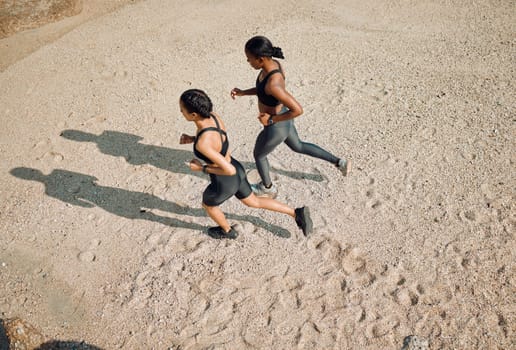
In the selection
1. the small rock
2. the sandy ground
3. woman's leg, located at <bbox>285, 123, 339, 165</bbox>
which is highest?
woman's leg, located at <bbox>285, 123, 339, 165</bbox>

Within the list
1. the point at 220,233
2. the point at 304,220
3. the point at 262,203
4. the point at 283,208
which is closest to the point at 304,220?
the point at 304,220

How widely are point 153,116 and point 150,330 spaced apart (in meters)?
3.99

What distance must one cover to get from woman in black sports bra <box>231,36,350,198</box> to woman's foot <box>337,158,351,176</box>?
0.31 feet

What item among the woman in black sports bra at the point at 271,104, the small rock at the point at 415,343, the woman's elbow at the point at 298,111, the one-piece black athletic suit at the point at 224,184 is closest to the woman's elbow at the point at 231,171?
the one-piece black athletic suit at the point at 224,184

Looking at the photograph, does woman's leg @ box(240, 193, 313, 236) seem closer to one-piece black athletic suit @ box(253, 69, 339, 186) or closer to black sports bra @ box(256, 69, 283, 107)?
one-piece black athletic suit @ box(253, 69, 339, 186)

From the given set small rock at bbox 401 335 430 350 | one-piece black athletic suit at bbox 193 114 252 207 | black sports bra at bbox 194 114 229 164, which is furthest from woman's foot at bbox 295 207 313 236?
small rock at bbox 401 335 430 350

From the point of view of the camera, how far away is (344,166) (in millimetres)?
5453

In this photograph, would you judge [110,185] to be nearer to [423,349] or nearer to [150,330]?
[150,330]

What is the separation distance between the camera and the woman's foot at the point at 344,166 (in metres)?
5.43

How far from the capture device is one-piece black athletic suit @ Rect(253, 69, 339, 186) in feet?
14.5

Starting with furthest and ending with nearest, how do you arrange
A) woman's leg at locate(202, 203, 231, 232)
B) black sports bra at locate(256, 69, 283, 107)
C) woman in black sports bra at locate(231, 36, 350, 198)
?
woman's leg at locate(202, 203, 231, 232) → black sports bra at locate(256, 69, 283, 107) → woman in black sports bra at locate(231, 36, 350, 198)

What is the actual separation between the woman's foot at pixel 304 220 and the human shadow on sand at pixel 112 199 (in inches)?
14.6

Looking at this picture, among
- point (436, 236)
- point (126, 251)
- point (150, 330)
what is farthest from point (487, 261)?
point (126, 251)

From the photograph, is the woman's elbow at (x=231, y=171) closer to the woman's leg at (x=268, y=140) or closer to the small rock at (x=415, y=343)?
the woman's leg at (x=268, y=140)
